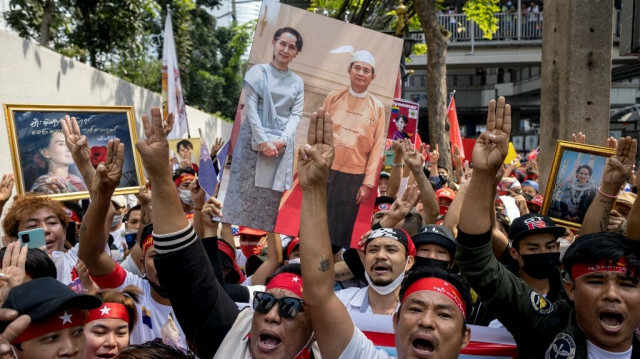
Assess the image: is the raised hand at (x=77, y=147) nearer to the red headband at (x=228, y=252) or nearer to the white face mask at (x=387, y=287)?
the red headband at (x=228, y=252)

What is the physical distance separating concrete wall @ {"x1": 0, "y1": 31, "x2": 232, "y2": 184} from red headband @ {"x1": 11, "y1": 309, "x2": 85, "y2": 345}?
A: 4752 mm

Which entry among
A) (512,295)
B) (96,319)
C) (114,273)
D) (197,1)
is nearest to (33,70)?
(114,273)

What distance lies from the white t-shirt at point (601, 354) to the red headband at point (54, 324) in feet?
7.20

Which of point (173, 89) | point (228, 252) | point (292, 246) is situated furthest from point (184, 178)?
point (173, 89)

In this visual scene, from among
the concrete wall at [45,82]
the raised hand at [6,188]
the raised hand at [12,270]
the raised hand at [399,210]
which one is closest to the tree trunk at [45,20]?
the concrete wall at [45,82]

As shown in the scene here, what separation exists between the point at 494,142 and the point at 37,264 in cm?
247

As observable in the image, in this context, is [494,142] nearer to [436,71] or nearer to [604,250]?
[604,250]

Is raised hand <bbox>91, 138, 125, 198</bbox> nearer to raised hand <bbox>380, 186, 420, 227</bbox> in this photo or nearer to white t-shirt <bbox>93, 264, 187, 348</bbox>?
white t-shirt <bbox>93, 264, 187, 348</bbox>

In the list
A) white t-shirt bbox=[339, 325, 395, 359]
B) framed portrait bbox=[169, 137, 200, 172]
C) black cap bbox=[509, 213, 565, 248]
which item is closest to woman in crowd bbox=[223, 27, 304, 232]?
white t-shirt bbox=[339, 325, 395, 359]

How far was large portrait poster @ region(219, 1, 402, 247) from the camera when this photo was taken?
12.0ft

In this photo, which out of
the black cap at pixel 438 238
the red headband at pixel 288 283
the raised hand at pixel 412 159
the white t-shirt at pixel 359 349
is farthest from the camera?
the raised hand at pixel 412 159

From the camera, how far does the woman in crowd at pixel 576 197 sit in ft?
14.9

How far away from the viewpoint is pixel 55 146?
5.07 m

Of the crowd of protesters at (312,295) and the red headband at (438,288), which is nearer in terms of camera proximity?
the crowd of protesters at (312,295)
